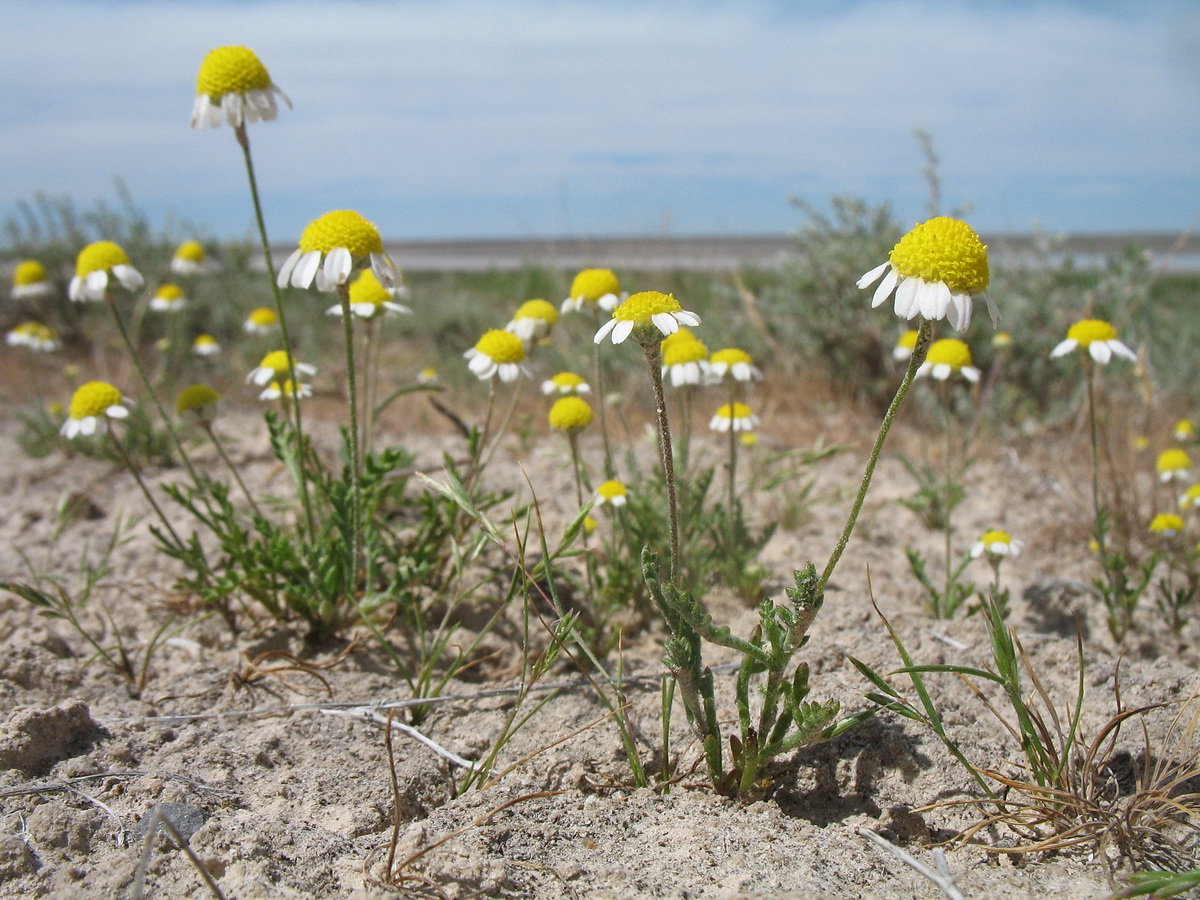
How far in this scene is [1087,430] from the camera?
4.92m

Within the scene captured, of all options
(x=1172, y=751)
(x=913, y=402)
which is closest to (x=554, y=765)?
(x=1172, y=751)

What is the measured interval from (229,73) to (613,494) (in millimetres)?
1699

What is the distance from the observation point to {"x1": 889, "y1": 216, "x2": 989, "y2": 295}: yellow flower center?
1568 mm

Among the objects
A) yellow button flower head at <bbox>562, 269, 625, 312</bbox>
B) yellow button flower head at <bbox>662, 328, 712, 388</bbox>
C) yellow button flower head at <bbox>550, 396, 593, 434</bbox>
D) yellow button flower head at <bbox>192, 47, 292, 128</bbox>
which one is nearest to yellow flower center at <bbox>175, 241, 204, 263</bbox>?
yellow button flower head at <bbox>192, 47, 292, 128</bbox>

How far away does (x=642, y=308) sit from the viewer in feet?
5.47

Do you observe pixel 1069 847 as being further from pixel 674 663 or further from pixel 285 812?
pixel 285 812

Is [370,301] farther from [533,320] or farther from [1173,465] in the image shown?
[1173,465]

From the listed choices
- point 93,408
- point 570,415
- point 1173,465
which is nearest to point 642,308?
point 570,415

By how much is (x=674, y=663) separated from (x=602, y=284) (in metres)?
1.52

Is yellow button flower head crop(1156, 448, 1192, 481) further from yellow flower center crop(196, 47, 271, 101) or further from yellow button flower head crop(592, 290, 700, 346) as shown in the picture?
yellow flower center crop(196, 47, 271, 101)

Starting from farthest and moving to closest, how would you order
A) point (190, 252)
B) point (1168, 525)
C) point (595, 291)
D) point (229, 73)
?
1. point (190, 252)
2. point (1168, 525)
3. point (595, 291)
4. point (229, 73)

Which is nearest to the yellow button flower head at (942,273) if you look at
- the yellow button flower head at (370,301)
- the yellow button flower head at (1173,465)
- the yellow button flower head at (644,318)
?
the yellow button flower head at (644,318)

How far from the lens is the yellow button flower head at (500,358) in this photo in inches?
110

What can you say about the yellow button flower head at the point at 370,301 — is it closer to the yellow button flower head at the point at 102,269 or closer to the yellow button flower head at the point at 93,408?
the yellow button flower head at the point at 102,269
